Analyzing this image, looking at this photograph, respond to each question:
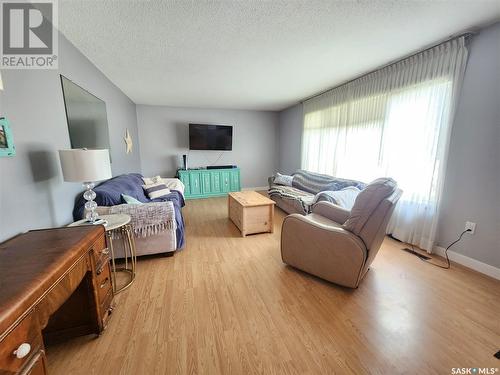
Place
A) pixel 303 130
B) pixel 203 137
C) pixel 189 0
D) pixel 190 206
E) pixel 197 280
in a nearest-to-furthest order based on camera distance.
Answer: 1. pixel 189 0
2. pixel 197 280
3. pixel 190 206
4. pixel 303 130
5. pixel 203 137

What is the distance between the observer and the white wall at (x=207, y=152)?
515 centimetres

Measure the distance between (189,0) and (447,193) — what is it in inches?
123

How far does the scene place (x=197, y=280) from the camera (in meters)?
1.98

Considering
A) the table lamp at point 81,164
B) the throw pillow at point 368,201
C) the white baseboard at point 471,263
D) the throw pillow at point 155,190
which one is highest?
the table lamp at point 81,164

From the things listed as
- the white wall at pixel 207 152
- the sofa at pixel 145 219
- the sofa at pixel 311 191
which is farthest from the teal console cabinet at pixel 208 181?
the sofa at pixel 145 219

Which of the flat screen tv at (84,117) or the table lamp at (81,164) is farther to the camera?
the flat screen tv at (84,117)

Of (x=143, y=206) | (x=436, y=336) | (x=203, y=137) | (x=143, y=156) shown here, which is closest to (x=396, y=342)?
(x=436, y=336)

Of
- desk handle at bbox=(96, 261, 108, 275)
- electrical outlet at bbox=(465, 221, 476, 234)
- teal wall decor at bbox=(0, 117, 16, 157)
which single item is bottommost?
desk handle at bbox=(96, 261, 108, 275)

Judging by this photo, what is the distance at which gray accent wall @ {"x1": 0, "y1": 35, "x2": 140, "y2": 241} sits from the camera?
1295 mm

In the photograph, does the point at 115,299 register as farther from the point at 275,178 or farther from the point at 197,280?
the point at 275,178

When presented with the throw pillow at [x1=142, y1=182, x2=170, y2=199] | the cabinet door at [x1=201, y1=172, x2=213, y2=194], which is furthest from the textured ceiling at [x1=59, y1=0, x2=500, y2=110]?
the cabinet door at [x1=201, y1=172, x2=213, y2=194]

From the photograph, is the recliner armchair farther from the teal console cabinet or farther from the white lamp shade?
the teal console cabinet

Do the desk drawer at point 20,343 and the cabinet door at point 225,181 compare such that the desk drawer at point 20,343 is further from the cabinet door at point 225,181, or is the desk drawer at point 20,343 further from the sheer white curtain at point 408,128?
the cabinet door at point 225,181

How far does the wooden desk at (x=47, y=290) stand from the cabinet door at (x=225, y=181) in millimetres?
3918
